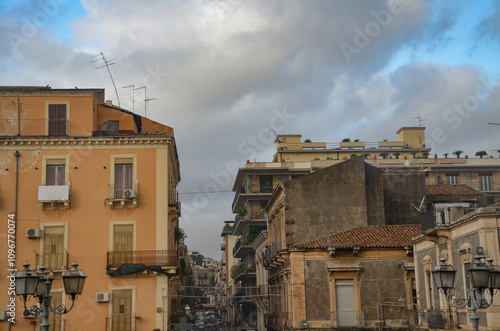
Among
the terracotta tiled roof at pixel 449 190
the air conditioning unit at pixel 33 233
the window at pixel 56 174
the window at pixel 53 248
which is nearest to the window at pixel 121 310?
the window at pixel 53 248

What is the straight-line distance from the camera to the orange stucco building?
3192 centimetres

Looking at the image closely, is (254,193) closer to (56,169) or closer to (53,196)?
(56,169)

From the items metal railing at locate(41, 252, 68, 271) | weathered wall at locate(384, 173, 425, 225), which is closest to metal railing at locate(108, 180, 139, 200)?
metal railing at locate(41, 252, 68, 271)

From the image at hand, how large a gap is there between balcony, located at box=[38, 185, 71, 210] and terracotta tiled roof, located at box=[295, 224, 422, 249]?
458 inches

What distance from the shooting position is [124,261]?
32.5 meters

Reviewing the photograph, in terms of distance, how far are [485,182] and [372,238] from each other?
3695cm

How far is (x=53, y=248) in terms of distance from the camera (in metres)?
32.7

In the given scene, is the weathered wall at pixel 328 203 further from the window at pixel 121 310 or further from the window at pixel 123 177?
the window at pixel 121 310

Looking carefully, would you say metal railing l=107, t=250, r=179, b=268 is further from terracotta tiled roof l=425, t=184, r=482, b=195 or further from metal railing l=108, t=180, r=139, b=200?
terracotta tiled roof l=425, t=184, r=482, b=195

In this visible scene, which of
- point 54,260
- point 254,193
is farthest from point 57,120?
point 254,193

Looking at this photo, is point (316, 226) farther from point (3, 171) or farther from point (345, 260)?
point (3, 171)

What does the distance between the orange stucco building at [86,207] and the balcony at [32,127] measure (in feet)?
0.17

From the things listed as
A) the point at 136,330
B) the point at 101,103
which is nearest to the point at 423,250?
the point at 136,330

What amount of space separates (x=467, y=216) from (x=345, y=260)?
11.5m
